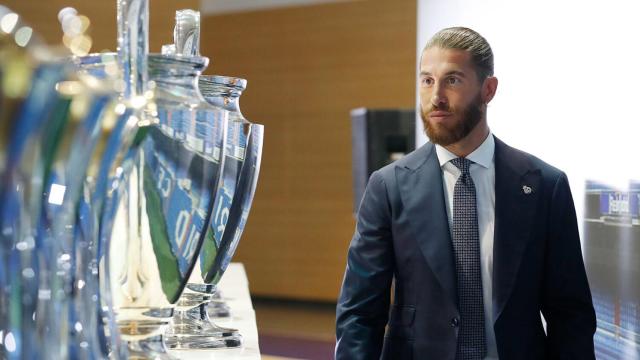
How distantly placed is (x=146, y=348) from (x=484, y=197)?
98 centimetres

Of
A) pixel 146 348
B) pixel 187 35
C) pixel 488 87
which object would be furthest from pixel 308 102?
pixel 146 348

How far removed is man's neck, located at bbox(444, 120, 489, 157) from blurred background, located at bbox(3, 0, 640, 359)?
69 centimetres

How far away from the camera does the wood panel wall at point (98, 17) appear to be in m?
6.01

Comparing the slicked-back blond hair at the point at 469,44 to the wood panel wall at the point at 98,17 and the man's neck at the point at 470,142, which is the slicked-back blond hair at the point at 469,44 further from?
the wood panel wall at the point at 98,17

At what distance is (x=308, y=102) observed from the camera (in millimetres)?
7359

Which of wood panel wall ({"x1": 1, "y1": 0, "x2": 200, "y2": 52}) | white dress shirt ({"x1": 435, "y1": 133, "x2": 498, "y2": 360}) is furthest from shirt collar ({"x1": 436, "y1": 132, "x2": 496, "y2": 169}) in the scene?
wood panel wall ({"x1": 1, "y1": 0, "x2": 200, "y2": 52})

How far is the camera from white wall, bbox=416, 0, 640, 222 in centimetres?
220

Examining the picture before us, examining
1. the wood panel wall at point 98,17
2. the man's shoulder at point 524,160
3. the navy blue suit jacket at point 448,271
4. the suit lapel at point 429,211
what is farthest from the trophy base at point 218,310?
the wood panel wall at point 98,17

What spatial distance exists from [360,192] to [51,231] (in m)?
4.78

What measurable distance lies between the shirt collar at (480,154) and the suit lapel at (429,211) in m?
0.02

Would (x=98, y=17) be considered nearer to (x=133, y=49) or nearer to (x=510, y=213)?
(x=510, y=213)

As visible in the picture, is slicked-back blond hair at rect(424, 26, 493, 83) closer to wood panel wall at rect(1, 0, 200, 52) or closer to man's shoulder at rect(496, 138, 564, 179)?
man's shoulder at rect(496, 138, 564, 179)

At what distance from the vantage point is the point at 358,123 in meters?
5.50

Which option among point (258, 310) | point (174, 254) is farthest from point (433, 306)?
point (258, 310)
